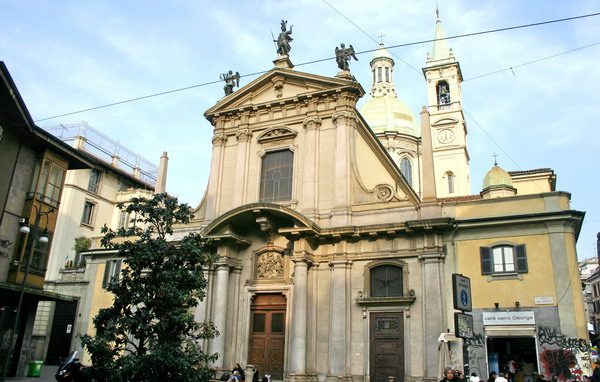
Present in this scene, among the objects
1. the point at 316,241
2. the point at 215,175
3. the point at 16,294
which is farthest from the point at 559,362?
the point at 16,294

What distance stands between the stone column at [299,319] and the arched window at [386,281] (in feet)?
8.86

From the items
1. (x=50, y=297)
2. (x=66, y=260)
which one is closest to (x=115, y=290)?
(x=50, y=297)

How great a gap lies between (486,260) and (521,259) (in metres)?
1.20

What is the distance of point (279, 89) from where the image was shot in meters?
25.8

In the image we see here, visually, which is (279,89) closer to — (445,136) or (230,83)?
(230,83)

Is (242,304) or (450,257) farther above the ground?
(450,257)

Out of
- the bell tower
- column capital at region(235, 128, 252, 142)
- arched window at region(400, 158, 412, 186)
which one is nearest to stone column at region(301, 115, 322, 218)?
column capital at region(235, 128, 252, 142)

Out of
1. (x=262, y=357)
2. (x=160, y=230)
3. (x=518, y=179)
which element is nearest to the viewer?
(x=160, y=230)

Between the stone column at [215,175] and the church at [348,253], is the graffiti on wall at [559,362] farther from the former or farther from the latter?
the stone column at [215,175]

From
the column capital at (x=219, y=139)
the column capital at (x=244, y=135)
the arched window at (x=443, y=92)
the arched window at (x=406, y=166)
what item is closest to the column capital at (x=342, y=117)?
the column capital at (x=244, y=135)

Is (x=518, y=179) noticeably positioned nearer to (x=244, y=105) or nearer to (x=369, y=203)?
(x=369, y=203)

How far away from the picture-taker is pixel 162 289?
43.9 ft

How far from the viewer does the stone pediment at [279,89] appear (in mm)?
24203

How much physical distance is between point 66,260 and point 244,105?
20842 mm
